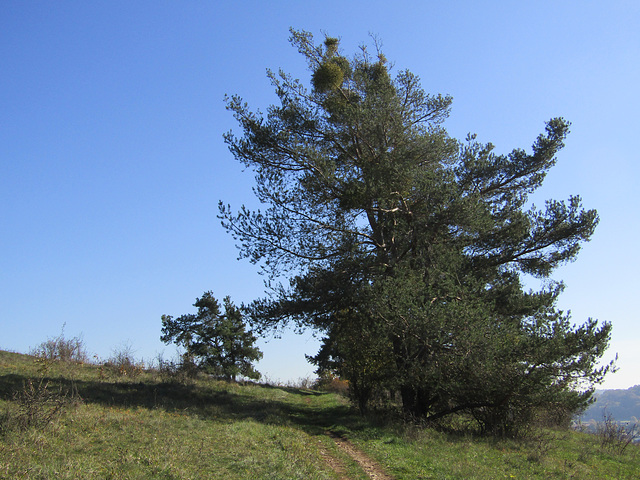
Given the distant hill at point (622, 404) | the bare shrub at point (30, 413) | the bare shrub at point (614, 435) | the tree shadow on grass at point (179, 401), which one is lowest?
the distant hill at point (622, 404)

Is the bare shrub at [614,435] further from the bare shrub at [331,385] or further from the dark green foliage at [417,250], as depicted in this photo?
the bare shrub at [331,385]

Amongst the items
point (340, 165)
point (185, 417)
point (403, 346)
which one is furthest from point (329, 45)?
point (185, 417)

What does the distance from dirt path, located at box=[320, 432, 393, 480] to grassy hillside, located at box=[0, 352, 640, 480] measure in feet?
0.21

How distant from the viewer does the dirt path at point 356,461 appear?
9.20 metres

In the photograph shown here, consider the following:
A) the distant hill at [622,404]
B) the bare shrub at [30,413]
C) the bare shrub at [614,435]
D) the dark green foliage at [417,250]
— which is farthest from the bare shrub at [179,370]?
the distant hill at [622,404]


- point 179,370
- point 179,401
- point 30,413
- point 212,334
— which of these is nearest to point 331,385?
point 212,334

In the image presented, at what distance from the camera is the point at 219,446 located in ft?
33.1

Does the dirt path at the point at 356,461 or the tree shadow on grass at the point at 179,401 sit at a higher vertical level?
the tree shadow on grass at the point at 179,401

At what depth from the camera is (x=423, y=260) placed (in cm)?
1575

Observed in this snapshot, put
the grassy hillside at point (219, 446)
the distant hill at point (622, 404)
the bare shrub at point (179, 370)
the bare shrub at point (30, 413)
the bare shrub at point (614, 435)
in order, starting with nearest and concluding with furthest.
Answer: the grassy hillside at point (219, 446), the bare shrub at point (30, 413), the bare shrub at point (614, 435), the bare shrub at point (179, 370), the distant hill at point (622, 404)

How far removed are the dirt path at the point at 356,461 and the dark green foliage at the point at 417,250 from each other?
10.9ft

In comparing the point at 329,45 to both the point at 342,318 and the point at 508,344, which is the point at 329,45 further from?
the point at 508,344

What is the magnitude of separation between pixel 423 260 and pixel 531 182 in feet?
21.0

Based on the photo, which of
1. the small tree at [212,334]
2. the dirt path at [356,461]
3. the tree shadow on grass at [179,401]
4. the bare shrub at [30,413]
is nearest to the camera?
the bare shrub at [30,413]
